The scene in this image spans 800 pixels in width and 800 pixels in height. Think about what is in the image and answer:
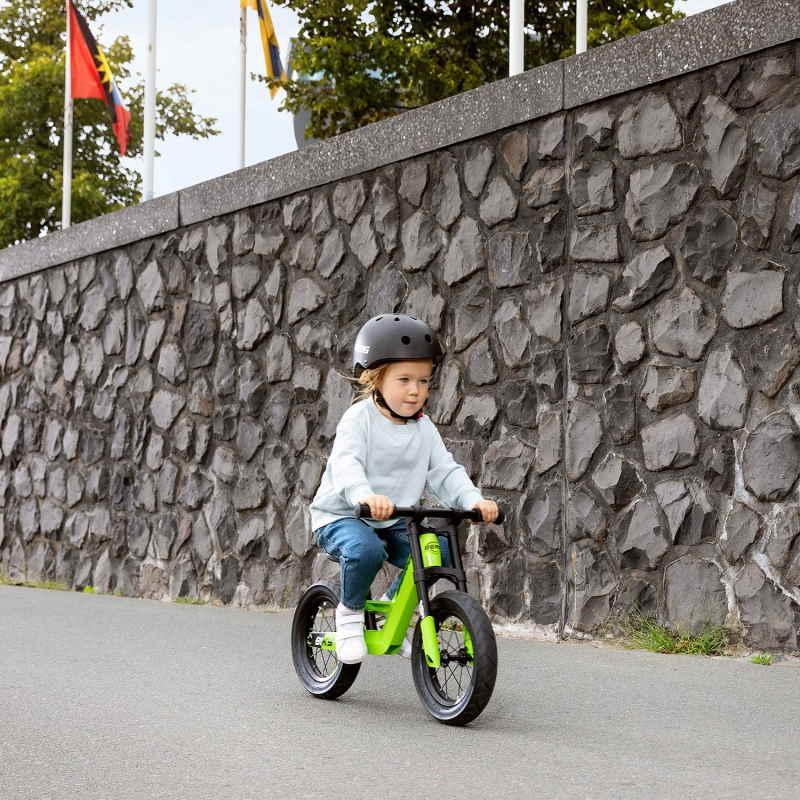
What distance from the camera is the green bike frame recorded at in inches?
192

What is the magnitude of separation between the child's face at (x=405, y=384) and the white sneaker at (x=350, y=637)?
2.59 ft

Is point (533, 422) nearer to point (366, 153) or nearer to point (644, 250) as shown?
point (644, 250)

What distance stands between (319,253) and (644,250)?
9.25 feet

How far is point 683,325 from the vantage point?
22.1 feet

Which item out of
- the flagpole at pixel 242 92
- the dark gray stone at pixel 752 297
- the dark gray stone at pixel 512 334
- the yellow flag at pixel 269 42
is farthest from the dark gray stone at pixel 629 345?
the yellow flag at pixel 269 42

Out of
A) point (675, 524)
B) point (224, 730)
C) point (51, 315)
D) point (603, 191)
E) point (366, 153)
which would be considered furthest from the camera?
point (51, 315)

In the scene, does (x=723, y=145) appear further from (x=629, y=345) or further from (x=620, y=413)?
(x=620, y=413)

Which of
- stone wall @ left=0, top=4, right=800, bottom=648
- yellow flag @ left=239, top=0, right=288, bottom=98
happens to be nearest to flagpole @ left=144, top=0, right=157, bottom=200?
yellow flag @ left=239, top=0, right=288, bottom=98

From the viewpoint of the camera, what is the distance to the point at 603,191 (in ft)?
23.5

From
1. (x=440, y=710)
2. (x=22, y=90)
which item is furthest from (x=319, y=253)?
(x=22, y=90)

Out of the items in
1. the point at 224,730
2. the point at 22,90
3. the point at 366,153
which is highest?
the point at 22,90

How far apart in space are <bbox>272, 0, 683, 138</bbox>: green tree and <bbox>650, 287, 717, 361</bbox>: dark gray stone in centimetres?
1918

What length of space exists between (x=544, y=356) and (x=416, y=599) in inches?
101

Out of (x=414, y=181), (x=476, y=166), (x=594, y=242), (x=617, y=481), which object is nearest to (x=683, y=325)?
(x=594, y=242)
